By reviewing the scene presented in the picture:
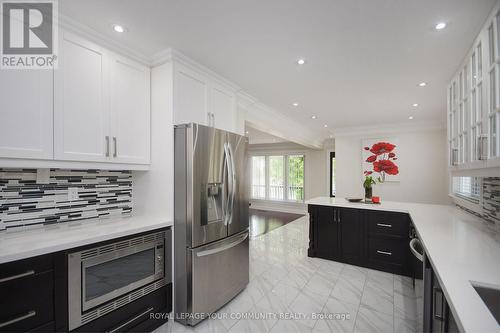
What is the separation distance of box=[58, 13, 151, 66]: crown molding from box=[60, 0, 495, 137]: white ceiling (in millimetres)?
50

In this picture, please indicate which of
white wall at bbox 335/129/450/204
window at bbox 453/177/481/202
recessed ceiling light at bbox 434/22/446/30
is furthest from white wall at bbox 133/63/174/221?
white wall at bbox 335/129/450/204

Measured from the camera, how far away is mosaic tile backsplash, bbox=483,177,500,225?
2059 millimetres

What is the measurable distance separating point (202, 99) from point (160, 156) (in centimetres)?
75

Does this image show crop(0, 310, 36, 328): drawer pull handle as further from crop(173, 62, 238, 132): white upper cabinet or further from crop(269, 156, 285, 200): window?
crop(269, 156, 285, 200): window

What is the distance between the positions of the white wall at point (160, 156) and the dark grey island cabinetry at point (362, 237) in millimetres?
2266

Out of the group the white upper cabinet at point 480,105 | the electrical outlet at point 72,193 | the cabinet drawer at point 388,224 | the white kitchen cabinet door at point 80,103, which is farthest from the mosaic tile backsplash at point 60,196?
the cabinet drawer at point 388,224

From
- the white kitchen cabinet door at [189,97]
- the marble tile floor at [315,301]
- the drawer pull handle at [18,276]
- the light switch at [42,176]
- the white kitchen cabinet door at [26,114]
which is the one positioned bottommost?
the marble tile floor at [315,301]

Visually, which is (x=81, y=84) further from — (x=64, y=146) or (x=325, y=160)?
(x=325, y=160)

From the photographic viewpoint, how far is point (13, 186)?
1.72m

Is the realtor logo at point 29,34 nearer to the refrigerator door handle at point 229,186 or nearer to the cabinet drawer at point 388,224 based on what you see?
the refrigerator door handle at point 229,186

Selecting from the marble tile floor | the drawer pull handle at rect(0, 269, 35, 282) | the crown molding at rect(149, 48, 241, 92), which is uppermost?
the crown molding at rect(149, 48, 241, 92)

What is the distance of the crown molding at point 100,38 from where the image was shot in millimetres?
1685

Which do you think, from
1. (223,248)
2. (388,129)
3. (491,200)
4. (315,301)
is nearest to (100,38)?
(223,248)

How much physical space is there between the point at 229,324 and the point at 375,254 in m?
2.17
